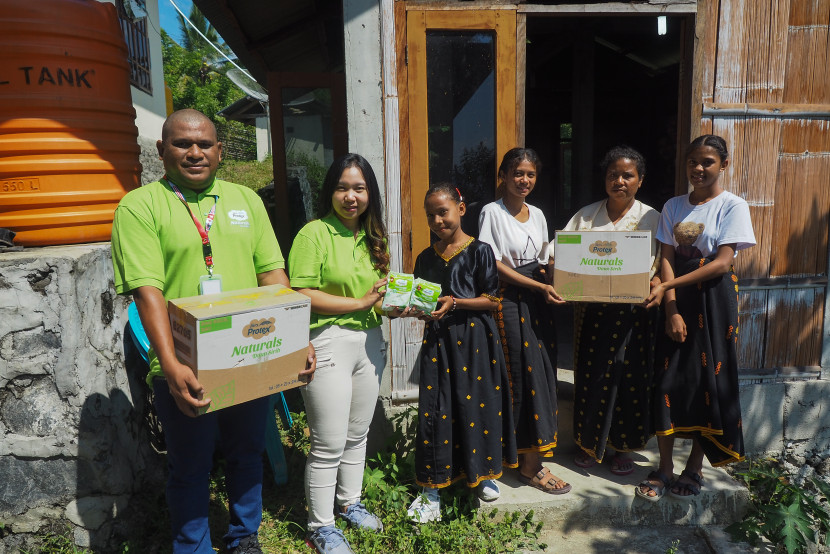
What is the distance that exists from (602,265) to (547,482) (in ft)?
4.04

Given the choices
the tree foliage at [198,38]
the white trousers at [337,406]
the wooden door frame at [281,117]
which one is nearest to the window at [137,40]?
the wooden door frame at [281,117]

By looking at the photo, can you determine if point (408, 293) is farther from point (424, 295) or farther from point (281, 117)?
point (281, 117)

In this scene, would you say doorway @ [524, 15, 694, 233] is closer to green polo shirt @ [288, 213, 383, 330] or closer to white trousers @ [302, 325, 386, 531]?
green polo shirt @ [288, 213, 383, 330]

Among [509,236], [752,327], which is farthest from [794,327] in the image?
[509,236]

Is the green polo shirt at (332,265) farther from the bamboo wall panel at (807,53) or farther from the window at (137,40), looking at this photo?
the window at (137,40)

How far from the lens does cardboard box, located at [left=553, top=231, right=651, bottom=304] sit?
2.62m

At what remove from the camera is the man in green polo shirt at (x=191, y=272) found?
195 centimetres

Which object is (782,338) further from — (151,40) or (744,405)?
(151,40)

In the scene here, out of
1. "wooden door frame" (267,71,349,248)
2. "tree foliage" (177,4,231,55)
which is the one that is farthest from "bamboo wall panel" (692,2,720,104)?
"tree foliage" (177,4,231,55)

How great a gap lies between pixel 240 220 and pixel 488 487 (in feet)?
6.15

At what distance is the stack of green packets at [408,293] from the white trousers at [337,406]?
0.87 ft

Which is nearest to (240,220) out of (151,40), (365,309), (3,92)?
(365,309)

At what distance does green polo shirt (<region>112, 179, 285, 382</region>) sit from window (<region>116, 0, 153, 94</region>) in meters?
5.05

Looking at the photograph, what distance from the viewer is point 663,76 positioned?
25.8ft
